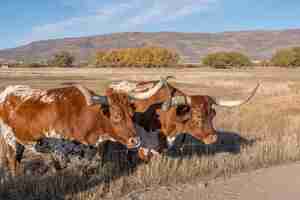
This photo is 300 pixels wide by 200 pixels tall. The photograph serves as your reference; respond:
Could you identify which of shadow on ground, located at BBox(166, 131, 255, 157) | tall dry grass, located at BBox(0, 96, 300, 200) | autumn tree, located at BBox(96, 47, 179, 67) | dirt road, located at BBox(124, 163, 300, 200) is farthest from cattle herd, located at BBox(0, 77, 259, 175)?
autumn tree, located at BBox(96, 47, 179, 67)

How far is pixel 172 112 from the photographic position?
773 centimetres

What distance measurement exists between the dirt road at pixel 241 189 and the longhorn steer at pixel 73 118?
888 mm

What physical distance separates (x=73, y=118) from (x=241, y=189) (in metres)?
2.87

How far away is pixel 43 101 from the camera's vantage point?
23.5 feet

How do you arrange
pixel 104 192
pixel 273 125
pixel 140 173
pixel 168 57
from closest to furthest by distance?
pixel 104 192 < pixel 140 173 < pixel 273 125 < pixel 168 57

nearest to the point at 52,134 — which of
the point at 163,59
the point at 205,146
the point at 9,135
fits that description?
the point at 9,135

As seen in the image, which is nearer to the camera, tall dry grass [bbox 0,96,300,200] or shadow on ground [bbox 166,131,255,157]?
tall dry grass [bbox 0,96,300,200]

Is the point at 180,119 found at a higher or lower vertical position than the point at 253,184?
higher

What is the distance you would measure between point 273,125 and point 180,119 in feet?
19.1

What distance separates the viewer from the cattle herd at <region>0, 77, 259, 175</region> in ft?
22.2

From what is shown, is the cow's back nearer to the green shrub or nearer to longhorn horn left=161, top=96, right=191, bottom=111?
longhorn horn left=161, top=96, right=191, bottom=111

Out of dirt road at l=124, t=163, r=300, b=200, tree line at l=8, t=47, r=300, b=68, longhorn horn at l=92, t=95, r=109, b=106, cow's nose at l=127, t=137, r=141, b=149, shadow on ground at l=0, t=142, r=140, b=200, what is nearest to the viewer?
dirt road at l=124, t=163, r=300, b=200

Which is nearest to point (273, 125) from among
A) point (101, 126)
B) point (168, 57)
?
point (101, 126)

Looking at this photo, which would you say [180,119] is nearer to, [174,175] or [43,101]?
[174,175]
